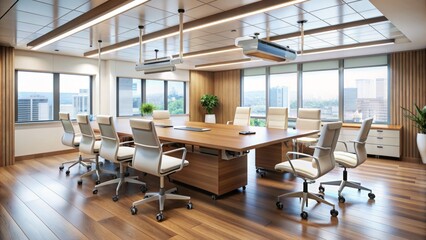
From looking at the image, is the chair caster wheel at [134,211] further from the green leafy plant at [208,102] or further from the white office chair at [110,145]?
the green leafy plant at [208,102]

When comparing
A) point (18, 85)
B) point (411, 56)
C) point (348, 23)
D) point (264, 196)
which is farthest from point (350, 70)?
point (18, 85)

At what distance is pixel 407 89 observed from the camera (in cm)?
616

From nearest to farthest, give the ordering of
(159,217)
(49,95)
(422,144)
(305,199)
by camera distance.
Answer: (159,217), (305,199), (422,144), (49,95)

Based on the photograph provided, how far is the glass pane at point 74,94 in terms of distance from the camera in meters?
6.94

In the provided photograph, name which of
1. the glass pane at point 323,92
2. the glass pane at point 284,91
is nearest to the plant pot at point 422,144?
the glass pane at point 323,92

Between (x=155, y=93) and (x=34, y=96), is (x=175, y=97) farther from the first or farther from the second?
(x=34, y=96)

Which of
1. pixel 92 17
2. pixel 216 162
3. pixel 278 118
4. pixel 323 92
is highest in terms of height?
pixel 92 17

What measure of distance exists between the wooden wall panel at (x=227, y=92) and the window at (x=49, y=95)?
4.39m

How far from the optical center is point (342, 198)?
11.4 ft

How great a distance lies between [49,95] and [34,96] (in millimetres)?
327

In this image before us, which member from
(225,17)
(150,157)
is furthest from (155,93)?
(150,157)

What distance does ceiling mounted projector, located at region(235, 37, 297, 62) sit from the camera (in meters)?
3.43

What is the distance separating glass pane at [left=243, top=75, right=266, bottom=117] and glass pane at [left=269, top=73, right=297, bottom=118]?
1.01 feet

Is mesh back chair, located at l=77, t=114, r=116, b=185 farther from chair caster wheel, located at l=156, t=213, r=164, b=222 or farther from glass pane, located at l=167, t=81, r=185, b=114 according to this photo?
glass pane, located at l=167, t=81, r=185, b=114
